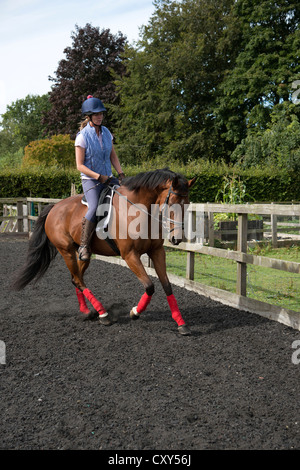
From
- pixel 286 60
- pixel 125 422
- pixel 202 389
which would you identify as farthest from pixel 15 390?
pixel 286 60

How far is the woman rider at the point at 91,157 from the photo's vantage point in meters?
5.25

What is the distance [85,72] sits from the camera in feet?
127

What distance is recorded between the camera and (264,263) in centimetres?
533

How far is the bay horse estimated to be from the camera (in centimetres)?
467

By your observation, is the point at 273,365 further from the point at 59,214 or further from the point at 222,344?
the point at 59,214

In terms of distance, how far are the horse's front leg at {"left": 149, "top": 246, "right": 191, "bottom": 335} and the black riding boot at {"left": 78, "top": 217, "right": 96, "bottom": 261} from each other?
76 centimetres

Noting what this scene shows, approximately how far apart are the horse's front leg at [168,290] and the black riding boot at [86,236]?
756mm

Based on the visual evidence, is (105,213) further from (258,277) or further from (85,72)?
(85,72)

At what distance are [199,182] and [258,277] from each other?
485 inches

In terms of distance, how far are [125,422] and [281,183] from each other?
74.9ft
